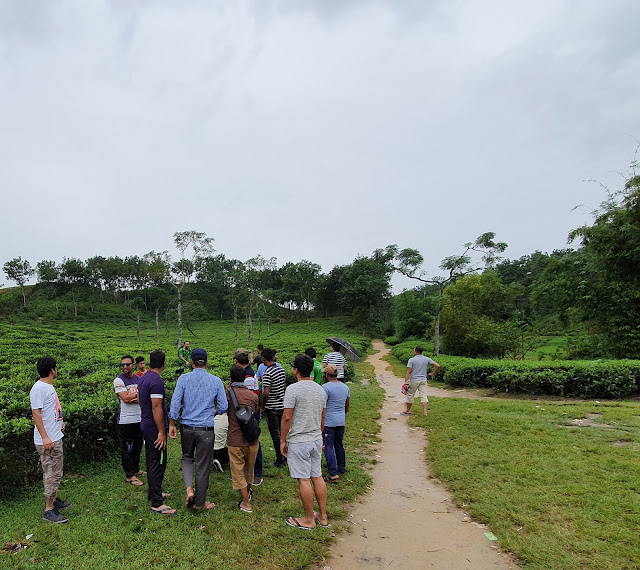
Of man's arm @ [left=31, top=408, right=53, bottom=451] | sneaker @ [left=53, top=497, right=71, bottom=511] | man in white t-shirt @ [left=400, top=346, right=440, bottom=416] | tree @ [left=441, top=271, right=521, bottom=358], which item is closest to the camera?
man's arm @ [left=31, top=408, right=53, bottom=451]

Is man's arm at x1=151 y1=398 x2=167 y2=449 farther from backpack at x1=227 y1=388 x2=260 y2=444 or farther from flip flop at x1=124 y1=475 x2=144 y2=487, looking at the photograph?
flip flop at x1=124 y1=475 x2=144 y2=487

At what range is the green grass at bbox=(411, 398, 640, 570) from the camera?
135 inches

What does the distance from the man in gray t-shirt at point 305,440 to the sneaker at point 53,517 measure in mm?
2372

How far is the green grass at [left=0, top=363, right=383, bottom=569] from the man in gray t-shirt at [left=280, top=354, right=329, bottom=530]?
7.5 inches

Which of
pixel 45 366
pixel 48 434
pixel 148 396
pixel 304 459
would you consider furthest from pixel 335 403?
pixel 45 366

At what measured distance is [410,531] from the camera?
3902 mm

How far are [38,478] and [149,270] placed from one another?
85.2 ft

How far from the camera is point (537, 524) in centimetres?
379

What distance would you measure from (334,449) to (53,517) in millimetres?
3370

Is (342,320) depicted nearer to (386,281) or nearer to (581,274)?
(386,281)

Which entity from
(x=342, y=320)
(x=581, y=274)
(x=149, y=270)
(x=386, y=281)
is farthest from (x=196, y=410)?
(x=342, y=320)

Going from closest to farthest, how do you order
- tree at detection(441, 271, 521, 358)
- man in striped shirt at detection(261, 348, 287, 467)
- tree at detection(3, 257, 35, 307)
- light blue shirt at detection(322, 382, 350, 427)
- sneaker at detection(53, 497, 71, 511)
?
sneaker at detection(53, 497, 71, 511), light blue shirt at detection(322, 382, 350, 427), man in striped shirt at detection(261, 348, 287, 467), tree at detection(441, 271, 521, 358), tree at detection(3, 257, 35, 307)

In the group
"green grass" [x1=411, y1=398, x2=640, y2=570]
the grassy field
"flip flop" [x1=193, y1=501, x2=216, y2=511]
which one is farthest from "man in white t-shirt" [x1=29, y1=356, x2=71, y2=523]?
"green grass" [x1=411, y1=398, x2=640, y2=570]

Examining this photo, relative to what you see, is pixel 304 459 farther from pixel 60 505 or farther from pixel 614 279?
pixel 614 279
